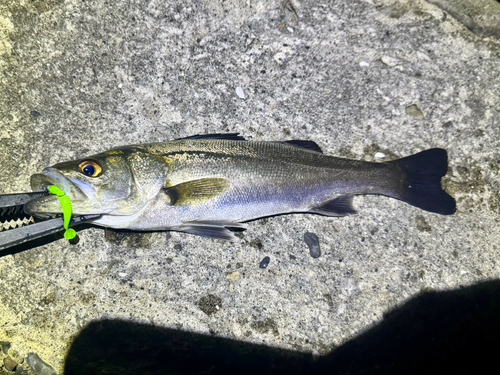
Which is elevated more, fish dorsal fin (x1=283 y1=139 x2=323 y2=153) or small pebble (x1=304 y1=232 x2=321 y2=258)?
fish dorsal fin (x1=283 y1=139 x2=323 y2=153)

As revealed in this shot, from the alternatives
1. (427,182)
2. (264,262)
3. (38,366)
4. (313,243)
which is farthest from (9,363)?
(427,182)

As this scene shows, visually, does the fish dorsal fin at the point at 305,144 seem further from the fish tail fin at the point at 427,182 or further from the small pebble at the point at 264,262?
the small pebble at the point at 264,262

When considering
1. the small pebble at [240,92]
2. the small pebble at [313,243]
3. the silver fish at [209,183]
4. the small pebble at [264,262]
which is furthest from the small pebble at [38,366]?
the small pebble at [240,92]

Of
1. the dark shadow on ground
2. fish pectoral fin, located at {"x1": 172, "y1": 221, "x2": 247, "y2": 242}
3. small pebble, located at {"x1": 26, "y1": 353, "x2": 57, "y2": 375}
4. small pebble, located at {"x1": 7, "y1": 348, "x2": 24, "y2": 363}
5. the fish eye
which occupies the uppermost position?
the fish eye

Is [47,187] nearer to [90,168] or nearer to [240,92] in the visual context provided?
[90,168]

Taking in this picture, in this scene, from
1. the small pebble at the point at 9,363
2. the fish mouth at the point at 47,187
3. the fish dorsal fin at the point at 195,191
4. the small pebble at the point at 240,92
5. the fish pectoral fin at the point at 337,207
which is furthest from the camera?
the small pebble at the point at 240,92

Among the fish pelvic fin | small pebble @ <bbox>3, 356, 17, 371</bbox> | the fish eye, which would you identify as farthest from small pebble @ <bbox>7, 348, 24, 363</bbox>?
the fish pelvic fin

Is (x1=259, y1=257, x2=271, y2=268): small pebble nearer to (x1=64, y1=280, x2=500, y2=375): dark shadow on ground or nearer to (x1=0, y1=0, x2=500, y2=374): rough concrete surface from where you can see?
(x1=0, y1=0, x2=500, y2=374): rough concrete surface
